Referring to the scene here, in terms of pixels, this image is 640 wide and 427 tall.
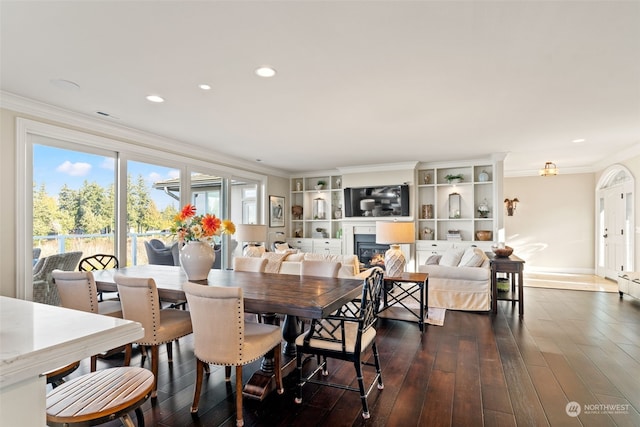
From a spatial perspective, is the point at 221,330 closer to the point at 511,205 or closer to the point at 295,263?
the point at 295,263

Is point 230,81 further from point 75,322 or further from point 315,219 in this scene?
point 315,219

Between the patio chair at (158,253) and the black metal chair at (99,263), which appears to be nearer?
the black metal chair at (99,263)

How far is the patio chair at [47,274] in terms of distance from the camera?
3.59 meters

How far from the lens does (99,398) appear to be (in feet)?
4.52

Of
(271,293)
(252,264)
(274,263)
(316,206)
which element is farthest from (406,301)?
(316,206)

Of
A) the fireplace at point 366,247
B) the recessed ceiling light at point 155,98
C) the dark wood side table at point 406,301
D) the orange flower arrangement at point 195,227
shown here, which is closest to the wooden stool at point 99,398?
the orange flower arrangement at point 195,227

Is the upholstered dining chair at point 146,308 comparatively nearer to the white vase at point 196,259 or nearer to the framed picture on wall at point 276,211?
the white vase at point 196,259

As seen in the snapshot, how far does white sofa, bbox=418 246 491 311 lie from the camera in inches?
182

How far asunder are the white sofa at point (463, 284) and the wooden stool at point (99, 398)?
416 centimetres

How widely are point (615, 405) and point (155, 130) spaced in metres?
5.51

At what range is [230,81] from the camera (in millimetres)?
3016

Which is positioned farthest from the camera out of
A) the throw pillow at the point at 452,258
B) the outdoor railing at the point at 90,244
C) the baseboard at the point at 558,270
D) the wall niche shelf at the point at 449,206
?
Answer: the baseboard at the point at 558,270

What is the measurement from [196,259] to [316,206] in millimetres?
6073

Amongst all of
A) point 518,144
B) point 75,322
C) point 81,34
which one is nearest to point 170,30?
point 81,34
